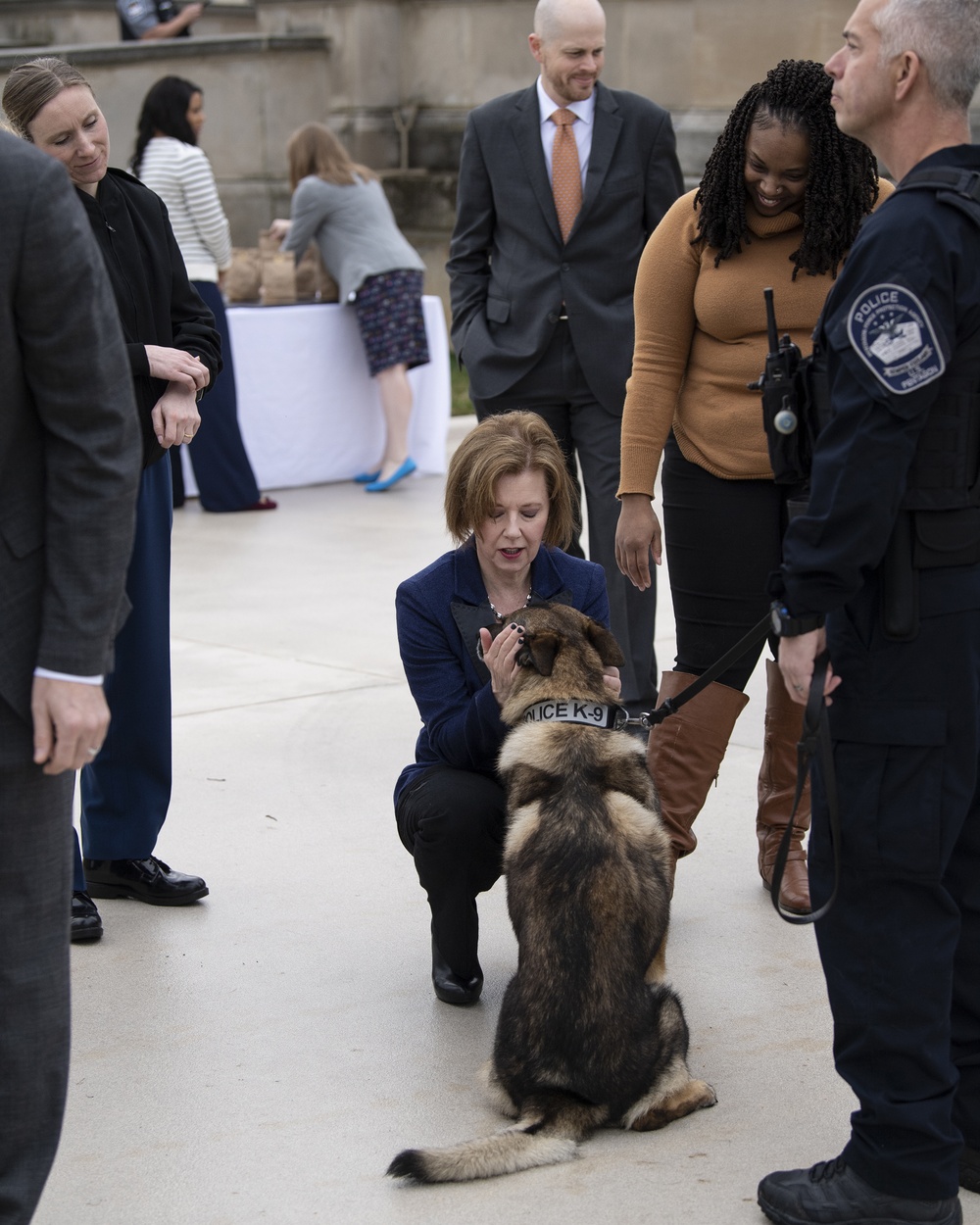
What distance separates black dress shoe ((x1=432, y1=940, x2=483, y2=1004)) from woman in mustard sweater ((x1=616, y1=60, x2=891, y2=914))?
0.63m

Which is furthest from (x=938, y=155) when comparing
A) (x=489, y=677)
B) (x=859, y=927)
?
(x=489, y=677)

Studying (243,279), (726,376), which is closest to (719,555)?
(726,376)

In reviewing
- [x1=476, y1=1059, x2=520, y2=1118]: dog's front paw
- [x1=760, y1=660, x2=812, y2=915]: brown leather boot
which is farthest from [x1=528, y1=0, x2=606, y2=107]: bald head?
[x1=476, y1=1059, x2=520, y2=1118]: dog's front paw

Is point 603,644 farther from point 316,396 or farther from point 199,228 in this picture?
point 316,396

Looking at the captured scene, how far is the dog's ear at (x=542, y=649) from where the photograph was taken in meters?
3.04

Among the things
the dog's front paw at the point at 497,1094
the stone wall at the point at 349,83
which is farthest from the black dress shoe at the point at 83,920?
the stone wall at the point at 349,83

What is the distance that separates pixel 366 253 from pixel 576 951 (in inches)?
290

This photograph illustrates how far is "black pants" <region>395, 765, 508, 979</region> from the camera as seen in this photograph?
3291 mm

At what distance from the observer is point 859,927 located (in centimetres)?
246

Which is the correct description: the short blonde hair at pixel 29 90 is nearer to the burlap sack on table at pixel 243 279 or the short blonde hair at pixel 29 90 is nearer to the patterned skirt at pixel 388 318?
the patterned skirt at pixel 388 318

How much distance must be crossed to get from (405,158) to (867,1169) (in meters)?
15.2

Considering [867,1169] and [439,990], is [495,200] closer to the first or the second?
[439,990]

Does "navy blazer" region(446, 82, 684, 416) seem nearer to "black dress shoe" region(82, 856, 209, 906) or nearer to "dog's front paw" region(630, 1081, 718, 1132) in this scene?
"black dress shoe" region(82, 856, 209, 906)

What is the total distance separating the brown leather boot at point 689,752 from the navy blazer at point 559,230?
1662 millimetres
